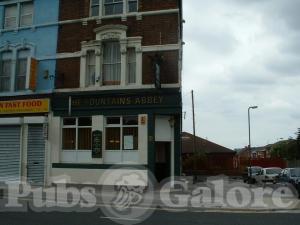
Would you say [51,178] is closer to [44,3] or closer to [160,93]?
[160,93]

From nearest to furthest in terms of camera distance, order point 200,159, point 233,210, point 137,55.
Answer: point 233,210
point 137,55
point 200,159

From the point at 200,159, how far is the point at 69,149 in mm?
22119

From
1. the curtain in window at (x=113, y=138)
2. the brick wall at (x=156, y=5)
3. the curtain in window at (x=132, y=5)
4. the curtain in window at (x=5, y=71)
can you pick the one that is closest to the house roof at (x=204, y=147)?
the curtain in window at (x=5, y=71)

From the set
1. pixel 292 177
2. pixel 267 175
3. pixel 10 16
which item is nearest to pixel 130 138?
pixel 292 177

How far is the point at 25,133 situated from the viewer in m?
26.3

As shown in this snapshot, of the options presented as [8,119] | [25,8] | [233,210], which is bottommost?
[233,210]

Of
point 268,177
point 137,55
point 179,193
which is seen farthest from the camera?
point 268,177

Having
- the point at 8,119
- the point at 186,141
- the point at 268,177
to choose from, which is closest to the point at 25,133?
the point at 8,119

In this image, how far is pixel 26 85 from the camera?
25797 mm

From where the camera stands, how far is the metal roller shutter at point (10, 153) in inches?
1045

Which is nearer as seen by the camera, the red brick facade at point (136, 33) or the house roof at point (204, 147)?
the red brick facade at point (136, 33)

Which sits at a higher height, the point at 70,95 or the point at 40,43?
the point at 40,43

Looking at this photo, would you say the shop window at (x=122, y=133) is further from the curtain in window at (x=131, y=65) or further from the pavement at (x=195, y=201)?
the pavement at (x=195, y=201)

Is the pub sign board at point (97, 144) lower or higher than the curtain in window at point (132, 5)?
lower
